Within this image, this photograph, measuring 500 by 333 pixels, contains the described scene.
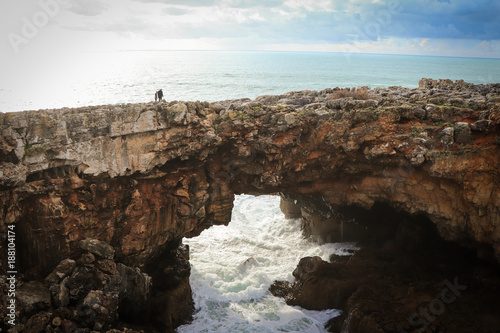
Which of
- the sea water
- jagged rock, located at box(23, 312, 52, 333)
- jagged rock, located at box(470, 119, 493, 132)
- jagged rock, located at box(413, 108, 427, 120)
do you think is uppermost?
jagged rock, located at box(413, 108, 427, 120)

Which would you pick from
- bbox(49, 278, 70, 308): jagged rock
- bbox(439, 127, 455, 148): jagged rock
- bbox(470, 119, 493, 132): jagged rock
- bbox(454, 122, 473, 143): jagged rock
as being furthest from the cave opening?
bbox(49, 278, 70, 308): jagged rock

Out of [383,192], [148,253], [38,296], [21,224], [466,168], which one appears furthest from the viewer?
[383,192]

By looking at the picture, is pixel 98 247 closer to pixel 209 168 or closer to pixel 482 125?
pixel 209 168

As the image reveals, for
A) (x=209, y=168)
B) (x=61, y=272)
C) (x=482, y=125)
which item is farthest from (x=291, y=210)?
(x=61, y=272)

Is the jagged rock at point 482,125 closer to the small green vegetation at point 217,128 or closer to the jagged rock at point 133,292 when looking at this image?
the small green vegetation at point 217,128

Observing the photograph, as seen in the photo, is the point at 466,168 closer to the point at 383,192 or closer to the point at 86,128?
the point at 383,192

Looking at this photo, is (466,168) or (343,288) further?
(343,288)

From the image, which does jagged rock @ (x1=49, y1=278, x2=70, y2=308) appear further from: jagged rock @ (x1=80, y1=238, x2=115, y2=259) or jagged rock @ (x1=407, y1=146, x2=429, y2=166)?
jagged rock @ (x1=407, y1=146, x2=429, y2=166)

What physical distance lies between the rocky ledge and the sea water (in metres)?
1.92

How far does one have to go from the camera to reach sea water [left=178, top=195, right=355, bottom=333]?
17.3 meters

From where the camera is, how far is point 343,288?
17.6m

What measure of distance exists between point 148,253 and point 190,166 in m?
4.14

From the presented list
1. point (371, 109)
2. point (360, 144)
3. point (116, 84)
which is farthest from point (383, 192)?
point (116, 84)

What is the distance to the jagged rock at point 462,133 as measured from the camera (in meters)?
15.0
